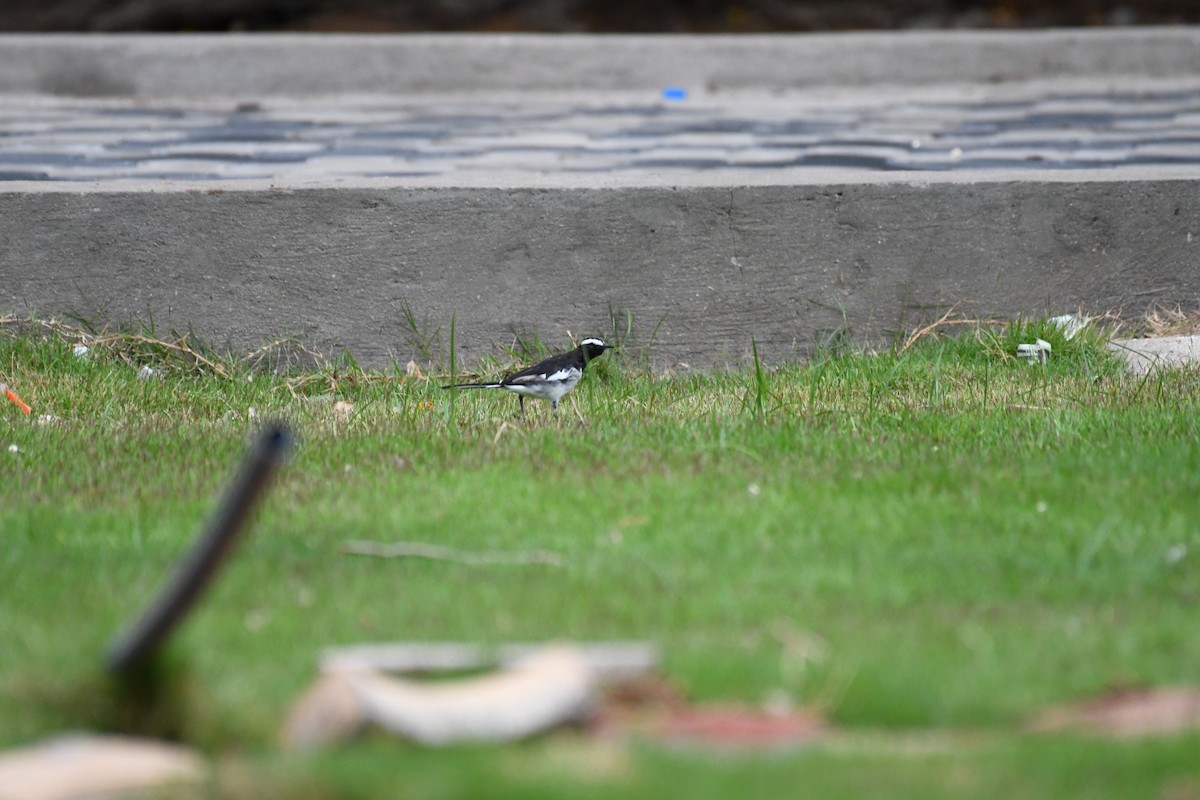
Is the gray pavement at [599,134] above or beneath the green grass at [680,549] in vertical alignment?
above

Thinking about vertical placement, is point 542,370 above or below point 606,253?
below

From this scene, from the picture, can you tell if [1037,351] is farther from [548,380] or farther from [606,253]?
[548,380]

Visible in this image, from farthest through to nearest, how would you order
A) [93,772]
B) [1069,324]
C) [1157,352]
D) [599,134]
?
[599,134] < [1069,324] < [1157,352] < [93,772]

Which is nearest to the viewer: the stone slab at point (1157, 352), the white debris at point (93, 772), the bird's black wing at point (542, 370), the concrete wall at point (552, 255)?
the white debris at point (93, 772)

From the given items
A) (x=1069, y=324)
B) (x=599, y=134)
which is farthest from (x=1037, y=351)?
(x=599, y=134)

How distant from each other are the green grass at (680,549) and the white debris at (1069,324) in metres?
0.11

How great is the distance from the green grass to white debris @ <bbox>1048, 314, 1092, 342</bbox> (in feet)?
0.38

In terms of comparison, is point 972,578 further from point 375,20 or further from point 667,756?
point 375,20

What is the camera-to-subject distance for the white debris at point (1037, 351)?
6.25 metres

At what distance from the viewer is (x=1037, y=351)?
6.28 metres

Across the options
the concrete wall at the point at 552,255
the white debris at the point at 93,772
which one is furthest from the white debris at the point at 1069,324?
the white debris at the point at 93,772

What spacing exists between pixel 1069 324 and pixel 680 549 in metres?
3.18

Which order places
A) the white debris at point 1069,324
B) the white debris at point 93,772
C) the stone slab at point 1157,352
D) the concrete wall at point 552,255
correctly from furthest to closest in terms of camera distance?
the concrete wall at point 552,255
the white debris at point 1069,324
the stone slab at point 1157,352
the white debris at point 93,772

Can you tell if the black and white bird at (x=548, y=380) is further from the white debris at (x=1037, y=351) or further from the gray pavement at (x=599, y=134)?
the white debris at (x=1037, y=351)
